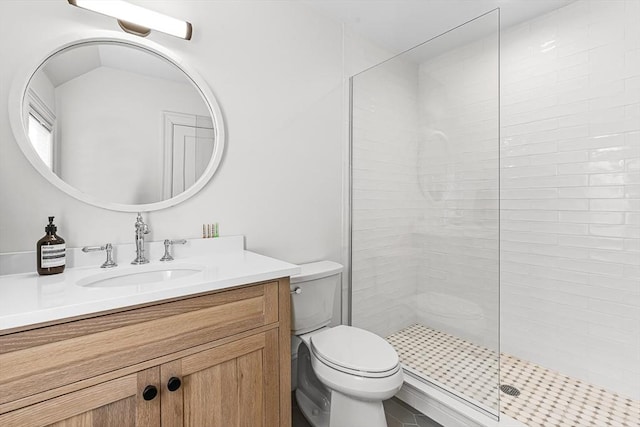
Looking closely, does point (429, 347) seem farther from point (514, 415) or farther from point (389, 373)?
point (389, 373)

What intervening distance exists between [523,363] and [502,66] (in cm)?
213

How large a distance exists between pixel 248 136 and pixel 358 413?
57.0 inches

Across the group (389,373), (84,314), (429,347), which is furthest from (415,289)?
(84,314)

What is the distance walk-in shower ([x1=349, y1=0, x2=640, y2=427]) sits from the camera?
1.57m

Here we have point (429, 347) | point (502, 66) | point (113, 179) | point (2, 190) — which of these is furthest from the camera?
point (502, 66)

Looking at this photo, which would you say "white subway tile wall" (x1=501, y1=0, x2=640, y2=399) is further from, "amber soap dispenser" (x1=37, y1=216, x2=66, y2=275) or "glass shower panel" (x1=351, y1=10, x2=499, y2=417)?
"amber soap dispenser" (x1=37, y1=216, x2=66, y2=275)

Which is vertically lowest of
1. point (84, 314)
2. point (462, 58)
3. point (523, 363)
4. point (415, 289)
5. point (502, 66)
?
point (523, 363)

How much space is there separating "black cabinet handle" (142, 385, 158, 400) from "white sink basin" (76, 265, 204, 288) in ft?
1.18

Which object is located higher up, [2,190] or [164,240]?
[2,190]

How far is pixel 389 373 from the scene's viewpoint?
131cm

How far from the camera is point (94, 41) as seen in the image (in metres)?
1.25

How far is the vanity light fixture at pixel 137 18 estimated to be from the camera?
1.20 meters

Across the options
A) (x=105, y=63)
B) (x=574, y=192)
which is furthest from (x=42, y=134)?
(x=574, y=192)

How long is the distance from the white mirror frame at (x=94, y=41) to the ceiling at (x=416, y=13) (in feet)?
3.23
